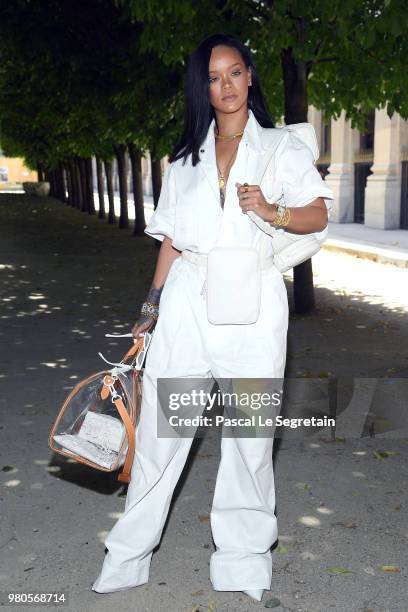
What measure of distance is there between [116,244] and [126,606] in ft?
59.8

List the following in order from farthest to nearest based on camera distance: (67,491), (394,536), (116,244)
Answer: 1. (116,244)
2. (67,491)
3. (394,536)

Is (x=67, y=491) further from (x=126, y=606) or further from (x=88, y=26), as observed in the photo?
(x=88, y=26)

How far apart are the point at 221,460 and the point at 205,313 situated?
66cm

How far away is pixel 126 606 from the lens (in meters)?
3.42

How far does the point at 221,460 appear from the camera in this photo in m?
3.41

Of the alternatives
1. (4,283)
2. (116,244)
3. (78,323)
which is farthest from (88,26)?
(116,244)

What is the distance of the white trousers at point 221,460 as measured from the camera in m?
3.27

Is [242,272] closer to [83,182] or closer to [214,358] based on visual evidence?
[214,358]

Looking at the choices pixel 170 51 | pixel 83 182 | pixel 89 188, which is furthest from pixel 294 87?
pixel 83 182

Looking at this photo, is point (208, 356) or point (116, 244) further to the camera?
point (116, 244)

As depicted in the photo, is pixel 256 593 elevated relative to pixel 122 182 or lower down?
lower down

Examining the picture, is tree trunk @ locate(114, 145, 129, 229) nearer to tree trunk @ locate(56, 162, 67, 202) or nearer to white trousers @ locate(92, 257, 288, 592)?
white trousers @ locate(92, 257, 288, 592)

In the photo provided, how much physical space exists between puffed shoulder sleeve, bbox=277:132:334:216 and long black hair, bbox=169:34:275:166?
238mm

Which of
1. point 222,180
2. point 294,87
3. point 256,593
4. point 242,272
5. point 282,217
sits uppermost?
point 294,87
